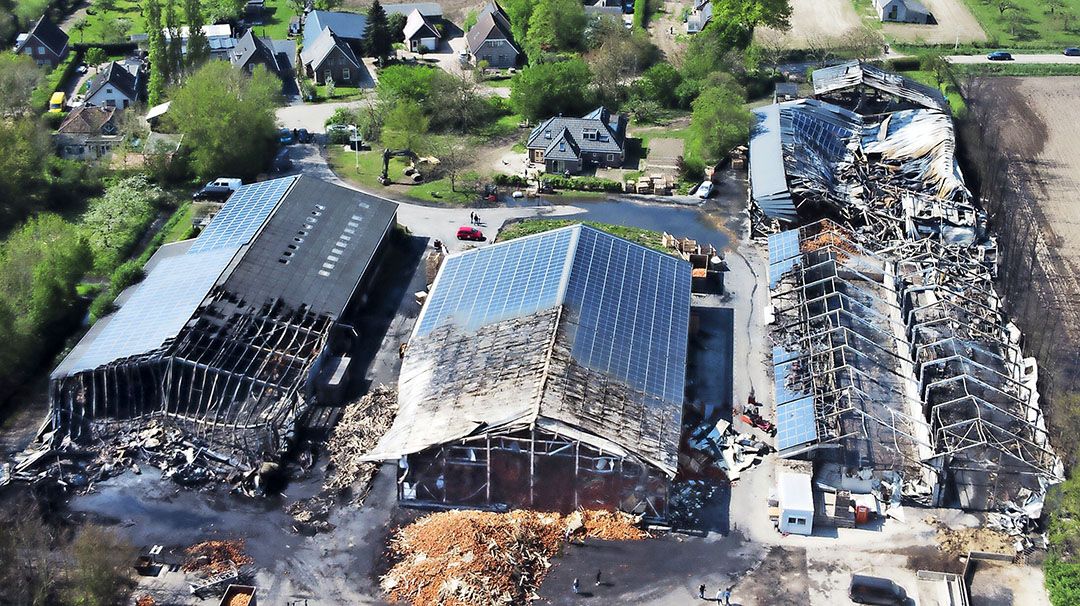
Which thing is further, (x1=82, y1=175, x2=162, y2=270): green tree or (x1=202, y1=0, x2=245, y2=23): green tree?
(x1=202, y1=0, x2=245, y2=23): green tree

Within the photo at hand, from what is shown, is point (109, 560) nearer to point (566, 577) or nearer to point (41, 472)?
point (41, 472)

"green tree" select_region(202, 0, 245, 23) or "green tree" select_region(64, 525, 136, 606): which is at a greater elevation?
"green tree" select_region(202, 0, 245, 23)

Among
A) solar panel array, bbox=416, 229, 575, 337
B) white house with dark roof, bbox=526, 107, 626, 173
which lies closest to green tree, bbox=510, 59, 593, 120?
white house with dark roof, bbox=526, 107, 626, 173

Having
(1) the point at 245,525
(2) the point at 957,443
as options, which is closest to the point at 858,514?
(2) the point at 957,443

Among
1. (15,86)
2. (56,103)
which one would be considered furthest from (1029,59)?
(15,86)

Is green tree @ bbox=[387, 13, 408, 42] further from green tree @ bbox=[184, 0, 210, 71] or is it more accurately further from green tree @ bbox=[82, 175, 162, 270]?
green tree @ bbox=[82, 175, 162, 270]
